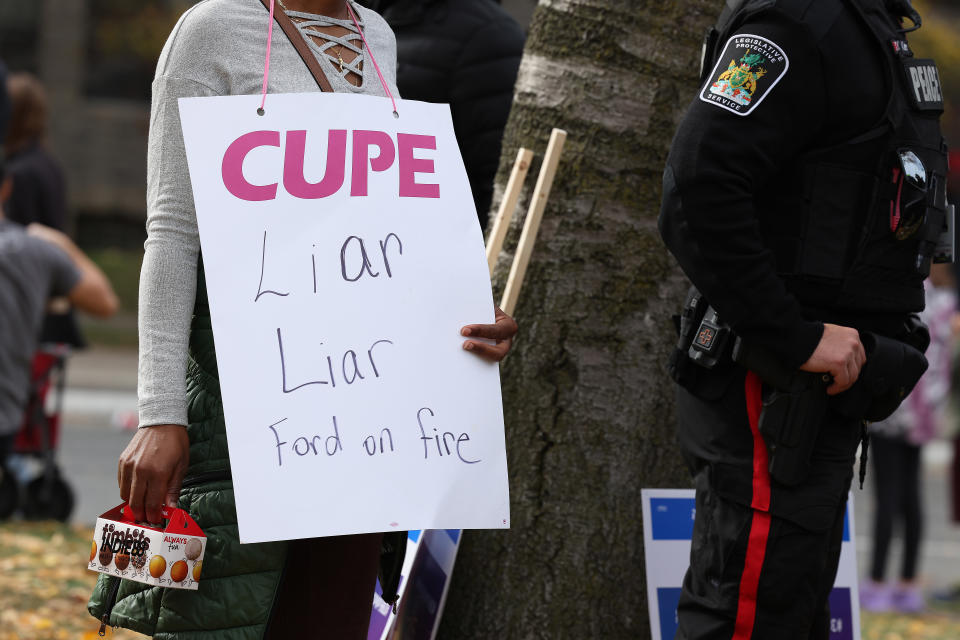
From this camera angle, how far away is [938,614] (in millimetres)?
6422

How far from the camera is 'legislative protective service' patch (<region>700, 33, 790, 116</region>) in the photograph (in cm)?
232

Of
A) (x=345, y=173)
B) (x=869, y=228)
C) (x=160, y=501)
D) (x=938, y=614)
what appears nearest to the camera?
(x=160, y=501)

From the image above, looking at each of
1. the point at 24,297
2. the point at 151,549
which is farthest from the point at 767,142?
the point at 24,297

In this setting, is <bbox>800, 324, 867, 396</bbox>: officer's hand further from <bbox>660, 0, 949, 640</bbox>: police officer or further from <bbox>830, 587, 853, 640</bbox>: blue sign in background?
<bbox>830, 587, 853, 640</bbox>: blue sign in background

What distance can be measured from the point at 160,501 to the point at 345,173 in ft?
2.13

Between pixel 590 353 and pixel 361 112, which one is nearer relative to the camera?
pixel 361 112

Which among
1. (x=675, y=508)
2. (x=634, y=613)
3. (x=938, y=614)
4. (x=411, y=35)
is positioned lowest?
(x=938, y=614)

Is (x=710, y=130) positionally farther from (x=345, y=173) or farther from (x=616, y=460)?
(x=616, y=460)

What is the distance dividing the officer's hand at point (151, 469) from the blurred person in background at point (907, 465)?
5.22 meters

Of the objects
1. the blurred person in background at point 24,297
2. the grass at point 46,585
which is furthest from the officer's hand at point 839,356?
the blurred person in background at point 24,297

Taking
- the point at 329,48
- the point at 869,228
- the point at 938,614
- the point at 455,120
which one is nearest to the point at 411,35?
the point at 455,120

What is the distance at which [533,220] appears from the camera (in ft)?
10.1

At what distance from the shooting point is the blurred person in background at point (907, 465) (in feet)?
21.7

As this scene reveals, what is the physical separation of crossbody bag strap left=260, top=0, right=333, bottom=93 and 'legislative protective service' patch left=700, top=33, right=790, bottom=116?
0.72m
